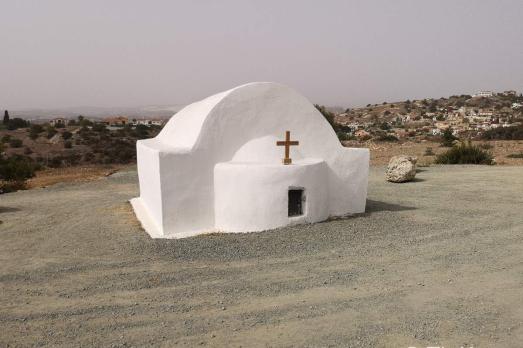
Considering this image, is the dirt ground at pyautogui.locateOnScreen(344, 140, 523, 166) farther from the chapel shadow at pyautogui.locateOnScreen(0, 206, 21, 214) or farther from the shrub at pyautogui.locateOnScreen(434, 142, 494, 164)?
the chapel shadow at pyautogui.locateOnScreen(0, 206, 21, 214)

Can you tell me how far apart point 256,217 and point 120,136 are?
105 feet

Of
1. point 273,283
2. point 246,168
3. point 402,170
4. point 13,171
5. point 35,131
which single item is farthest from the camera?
point 35,131

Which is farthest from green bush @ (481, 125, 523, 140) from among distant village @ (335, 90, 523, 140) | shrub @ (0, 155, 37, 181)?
shrub @ (0, 155, 37, 181)

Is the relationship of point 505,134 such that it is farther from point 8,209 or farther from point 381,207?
point 8,209

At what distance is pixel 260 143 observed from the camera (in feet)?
31.7

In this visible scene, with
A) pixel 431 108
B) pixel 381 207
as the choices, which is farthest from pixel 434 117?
pixel 381 207

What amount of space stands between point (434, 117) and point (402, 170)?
4082cm

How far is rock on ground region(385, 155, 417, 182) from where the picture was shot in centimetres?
1634

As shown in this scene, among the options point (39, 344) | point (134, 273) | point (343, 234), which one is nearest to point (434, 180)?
point (343, 234)

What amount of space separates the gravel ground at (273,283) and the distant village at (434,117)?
1148 inches

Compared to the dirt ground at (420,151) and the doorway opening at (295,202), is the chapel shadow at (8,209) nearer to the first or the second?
the doorway opening at (295,202)

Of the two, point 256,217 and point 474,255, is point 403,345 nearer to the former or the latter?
point 474,255

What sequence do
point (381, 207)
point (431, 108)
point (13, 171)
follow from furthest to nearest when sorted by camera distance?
1. point (431, 108)
2. point (13, 171)
3. point (381, 207)

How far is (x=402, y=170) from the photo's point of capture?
645 inches
